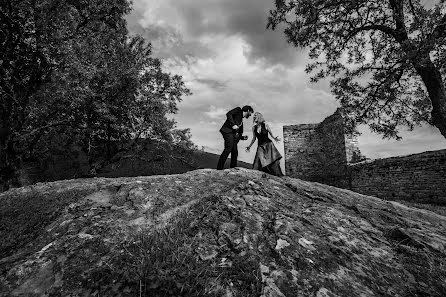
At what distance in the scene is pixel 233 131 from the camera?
27.7 ft

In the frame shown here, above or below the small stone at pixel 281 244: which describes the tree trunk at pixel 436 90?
above

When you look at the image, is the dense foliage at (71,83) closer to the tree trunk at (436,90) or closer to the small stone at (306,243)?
the small stone at (306,243)

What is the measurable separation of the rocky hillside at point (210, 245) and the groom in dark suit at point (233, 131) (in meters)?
3.45

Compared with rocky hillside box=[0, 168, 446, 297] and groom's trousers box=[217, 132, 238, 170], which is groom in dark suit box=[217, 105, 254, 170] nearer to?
groom's trousers box=[217, 132, 238, 170]

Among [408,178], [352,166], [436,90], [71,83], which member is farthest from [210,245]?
[352,166]

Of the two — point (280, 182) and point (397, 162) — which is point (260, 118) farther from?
point (397, 162)

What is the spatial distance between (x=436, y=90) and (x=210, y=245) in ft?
40.9

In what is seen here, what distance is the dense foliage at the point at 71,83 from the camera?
1093 cm

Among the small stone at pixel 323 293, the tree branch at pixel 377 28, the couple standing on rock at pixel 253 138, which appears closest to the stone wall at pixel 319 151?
the tree branch at pixel 377 28

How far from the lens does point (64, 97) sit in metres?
11.4


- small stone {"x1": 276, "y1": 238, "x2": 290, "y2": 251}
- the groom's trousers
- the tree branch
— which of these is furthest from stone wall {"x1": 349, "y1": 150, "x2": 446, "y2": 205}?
small stone {"x1": 276, "y1": 238, "x2": 290, "y2": 251}

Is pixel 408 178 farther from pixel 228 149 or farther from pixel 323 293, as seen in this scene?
pixel 323 293

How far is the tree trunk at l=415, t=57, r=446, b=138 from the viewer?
10.8 meters

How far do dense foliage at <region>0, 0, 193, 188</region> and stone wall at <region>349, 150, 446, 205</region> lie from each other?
1325cm
